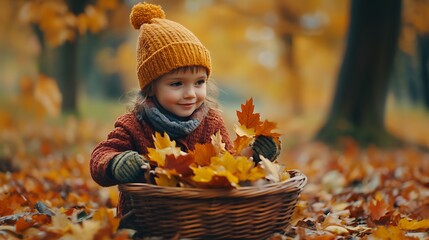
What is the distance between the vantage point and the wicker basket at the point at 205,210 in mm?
2326

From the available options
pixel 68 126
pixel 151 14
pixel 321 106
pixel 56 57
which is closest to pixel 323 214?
pixel 151 14

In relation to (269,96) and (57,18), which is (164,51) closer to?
(57,18)

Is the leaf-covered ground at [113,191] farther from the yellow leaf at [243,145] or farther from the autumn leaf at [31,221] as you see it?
the yellow leaf at [243,145]

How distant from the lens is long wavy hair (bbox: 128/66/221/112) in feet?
9.46

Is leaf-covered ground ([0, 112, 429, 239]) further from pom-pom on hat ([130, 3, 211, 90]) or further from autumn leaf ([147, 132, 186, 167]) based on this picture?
pom-pom on hat ([130, 3, 211, 90])

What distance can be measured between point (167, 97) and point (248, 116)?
1.43ft

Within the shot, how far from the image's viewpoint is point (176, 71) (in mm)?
2863

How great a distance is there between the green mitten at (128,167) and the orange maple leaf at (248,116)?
55 centimetres

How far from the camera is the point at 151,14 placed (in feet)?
10.3

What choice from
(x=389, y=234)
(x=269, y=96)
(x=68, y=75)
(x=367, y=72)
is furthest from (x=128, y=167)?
(x=269, y=96)

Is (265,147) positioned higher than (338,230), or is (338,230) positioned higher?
(265,147)

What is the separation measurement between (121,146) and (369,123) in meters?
4.96

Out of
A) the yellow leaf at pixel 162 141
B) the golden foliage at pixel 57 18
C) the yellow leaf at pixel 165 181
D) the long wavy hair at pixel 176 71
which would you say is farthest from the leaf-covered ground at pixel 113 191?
the golden foliage at pixel 57 18

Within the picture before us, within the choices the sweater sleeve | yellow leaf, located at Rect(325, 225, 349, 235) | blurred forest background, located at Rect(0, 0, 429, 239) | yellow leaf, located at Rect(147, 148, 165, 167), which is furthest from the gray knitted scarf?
yellow leaf, located at Rect(325, 225, 349, 235)
